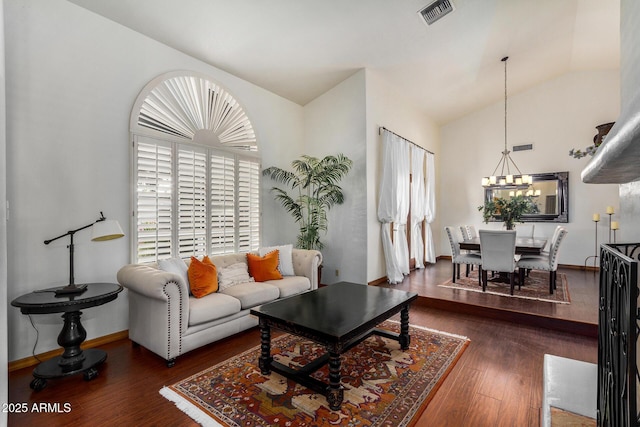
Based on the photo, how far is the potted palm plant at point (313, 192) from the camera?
193 inches

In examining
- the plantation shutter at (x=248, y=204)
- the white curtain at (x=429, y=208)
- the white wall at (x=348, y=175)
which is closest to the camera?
the plantation shutter at (x=248, y=204)

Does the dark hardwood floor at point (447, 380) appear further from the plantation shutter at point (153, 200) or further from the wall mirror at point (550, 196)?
the wall mirror at point (550, 196)

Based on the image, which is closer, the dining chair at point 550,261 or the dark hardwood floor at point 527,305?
the dark hardwood floor at point 527,305

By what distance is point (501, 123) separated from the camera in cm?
708

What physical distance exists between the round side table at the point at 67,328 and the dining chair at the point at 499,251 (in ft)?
14.9

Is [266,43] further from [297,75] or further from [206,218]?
[206,218]

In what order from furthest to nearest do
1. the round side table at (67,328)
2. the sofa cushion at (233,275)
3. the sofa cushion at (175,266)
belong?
the sofa cushion at (233,275) < the sofa cushion at (175,266) < the round side table at (67,328)

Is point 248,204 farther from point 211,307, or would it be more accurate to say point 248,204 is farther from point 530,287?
point 530,287

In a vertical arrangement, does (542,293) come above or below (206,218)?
below

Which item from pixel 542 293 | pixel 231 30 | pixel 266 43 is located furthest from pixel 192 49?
pixel 542 293

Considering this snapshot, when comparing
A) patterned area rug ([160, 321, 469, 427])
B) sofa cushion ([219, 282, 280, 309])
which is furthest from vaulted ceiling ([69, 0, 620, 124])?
patterned area rug ([160, 321, 469, 427])

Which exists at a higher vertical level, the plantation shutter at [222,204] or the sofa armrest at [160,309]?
the plantation shutter at [222,204]

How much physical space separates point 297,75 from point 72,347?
4.26 m

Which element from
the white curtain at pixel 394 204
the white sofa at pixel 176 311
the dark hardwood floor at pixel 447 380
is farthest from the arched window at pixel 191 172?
the white curtain at pixel 394 204
